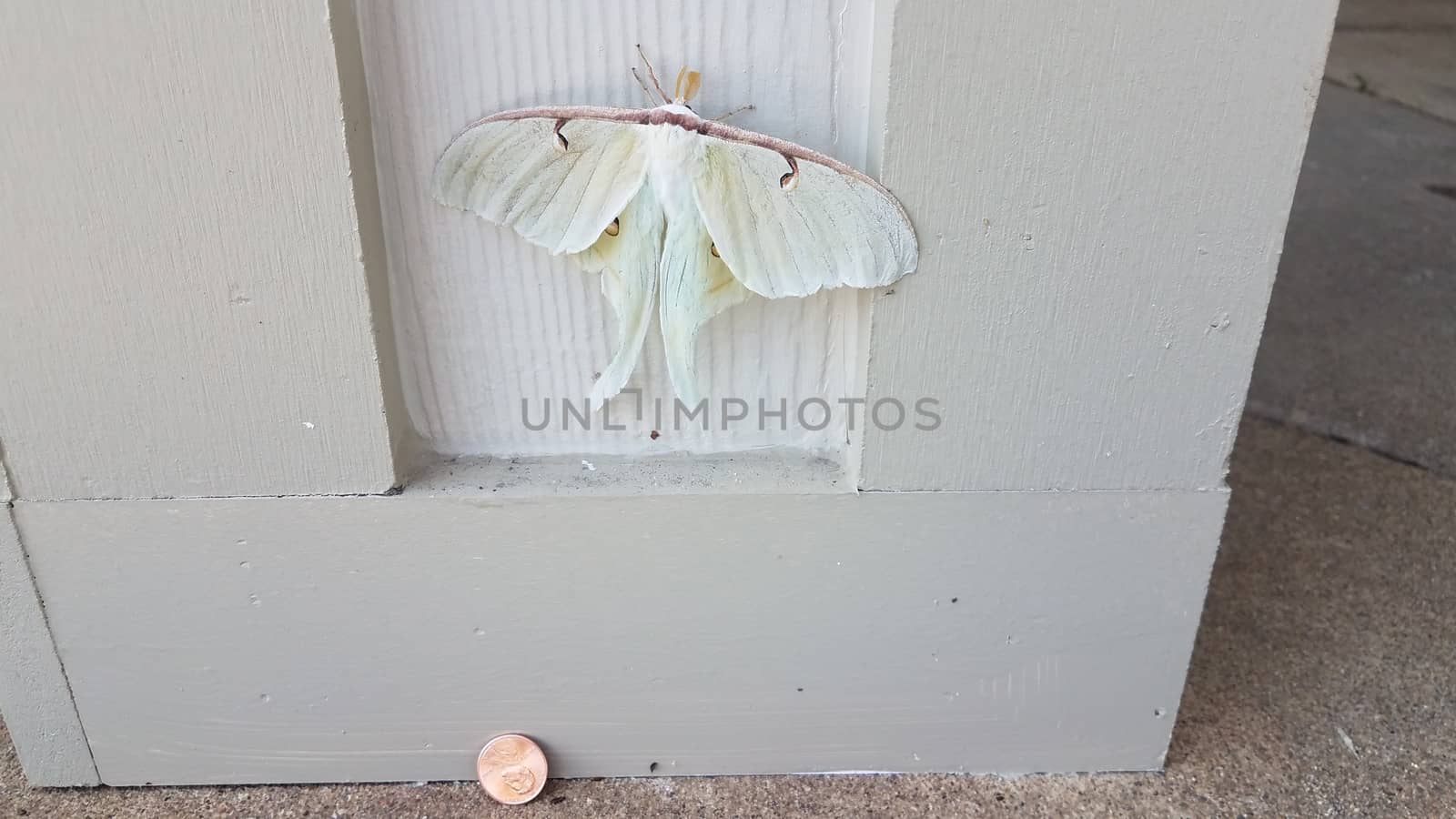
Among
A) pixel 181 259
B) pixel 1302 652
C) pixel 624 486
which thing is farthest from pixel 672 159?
pixel 1302 652

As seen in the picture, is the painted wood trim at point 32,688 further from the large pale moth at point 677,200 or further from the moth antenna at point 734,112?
the moth antenna at point 734,112

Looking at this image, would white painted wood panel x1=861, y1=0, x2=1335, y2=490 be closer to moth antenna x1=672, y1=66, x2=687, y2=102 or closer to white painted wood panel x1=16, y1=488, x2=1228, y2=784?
white painted wood panel x1=16, y1=488, x2=1228, y2=784

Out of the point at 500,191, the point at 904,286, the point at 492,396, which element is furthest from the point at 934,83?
the point at 492,396

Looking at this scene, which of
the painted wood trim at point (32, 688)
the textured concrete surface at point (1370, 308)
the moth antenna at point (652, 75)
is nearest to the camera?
the moth antenna at point (652, 75)

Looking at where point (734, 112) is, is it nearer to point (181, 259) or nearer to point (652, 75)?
point (652, 75)

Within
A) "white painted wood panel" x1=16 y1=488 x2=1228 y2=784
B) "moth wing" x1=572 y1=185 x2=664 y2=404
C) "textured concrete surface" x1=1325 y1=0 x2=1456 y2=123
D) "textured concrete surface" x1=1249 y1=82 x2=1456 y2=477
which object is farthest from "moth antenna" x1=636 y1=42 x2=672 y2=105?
"textured concrete surface" x1=1325 y1=0 x2=1456 y2=123

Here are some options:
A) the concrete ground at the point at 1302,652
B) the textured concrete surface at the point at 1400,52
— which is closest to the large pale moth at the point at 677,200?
the concrete ground at the point at 1302,652
